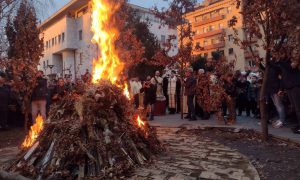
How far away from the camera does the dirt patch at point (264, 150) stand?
6421 mm

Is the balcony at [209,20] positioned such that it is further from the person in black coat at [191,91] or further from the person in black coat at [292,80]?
the person in black coat at [292,80]

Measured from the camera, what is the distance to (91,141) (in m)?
6.75

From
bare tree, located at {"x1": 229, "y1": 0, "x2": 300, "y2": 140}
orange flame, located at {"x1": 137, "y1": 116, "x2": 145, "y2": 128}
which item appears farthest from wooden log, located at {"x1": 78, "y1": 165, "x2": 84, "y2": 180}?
bare tree, located at {"x1": 229, "y1": 0, "x2": 300, "y2": 140}

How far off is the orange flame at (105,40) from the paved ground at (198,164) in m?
2.29

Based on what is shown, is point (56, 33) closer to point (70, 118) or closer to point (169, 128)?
point (169, 128)

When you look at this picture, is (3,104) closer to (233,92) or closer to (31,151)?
(31,151)

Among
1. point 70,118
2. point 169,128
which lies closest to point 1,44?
point 169,128

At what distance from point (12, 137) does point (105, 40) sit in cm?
471

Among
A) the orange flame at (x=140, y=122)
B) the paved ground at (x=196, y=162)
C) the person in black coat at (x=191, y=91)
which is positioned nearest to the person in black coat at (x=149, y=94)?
the person in black coat at (x=191, y=91)

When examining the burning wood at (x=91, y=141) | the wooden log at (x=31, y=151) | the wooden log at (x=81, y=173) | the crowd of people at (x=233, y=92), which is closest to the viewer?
the wooden log at (x=81, y=173)

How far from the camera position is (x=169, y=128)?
1243cm

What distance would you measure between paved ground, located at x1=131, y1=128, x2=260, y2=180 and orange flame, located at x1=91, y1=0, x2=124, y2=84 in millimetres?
2287

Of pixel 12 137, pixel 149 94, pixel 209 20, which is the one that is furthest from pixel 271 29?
pixel 209 20

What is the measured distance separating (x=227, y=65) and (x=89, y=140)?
689cm
